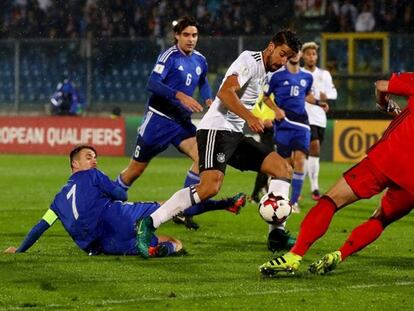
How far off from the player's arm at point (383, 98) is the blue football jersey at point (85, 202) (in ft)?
8.03

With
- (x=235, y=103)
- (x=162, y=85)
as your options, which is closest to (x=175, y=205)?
(x=235, y=103)

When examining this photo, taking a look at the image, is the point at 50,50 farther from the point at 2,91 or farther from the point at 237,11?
the point at 237,11

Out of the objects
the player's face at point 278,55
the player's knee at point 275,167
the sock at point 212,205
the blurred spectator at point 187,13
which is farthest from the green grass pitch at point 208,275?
the blurred spectator at point 187,13

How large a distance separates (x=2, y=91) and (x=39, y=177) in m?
10.7

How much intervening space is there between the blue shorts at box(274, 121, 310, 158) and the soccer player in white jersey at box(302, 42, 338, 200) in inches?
54.7

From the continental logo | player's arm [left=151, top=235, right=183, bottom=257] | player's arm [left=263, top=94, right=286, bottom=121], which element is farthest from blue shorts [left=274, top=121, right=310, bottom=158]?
the continental logo

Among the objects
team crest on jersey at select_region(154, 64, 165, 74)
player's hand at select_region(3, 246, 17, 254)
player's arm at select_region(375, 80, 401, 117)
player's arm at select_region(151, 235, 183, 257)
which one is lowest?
player's hand at select_region(3, 246, 17, 254)

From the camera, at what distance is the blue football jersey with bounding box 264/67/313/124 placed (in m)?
16.3

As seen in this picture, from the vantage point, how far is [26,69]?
105 ft

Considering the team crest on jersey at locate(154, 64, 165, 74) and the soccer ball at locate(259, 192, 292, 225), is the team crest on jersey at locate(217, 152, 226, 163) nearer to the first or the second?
the soccer ball at locate(259, 192, 292, 225)

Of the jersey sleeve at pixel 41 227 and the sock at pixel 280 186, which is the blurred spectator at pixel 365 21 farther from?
the jersey sleeve at pixel 41 227

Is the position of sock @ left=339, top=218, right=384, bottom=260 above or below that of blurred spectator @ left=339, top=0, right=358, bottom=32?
below

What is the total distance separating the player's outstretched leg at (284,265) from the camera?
9266 millimetres

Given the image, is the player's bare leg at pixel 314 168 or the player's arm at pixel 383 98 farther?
the player's bare leg at pixel 314 168
